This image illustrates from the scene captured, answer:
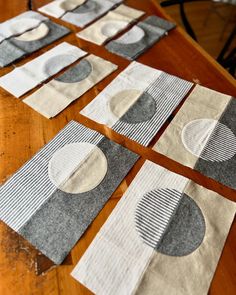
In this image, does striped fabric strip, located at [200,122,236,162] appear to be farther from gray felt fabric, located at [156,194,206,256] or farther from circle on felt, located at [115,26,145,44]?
circle on felt, located at [115,26,145,44]

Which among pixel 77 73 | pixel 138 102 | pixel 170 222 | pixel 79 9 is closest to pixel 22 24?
pixel 79 9

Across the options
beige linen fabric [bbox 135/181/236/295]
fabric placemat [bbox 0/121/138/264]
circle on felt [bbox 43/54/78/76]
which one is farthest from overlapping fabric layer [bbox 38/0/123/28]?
beige linen fabric [bbox 135/181/236/295]

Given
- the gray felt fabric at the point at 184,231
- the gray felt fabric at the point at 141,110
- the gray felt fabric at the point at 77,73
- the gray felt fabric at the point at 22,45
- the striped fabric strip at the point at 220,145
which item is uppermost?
the gray felt fabric at the point at 22,45

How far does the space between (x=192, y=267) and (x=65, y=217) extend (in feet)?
0.87

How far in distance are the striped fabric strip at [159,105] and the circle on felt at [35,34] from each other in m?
0.48

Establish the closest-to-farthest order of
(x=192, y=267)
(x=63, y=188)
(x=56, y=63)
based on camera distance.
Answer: (x=192, y=267)
(x=63, y=188)
(x=56, y=63)

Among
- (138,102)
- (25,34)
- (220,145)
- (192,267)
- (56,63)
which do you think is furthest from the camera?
(25,34)

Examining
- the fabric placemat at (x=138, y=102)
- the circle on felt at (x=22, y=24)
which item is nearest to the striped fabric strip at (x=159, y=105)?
the fabric placemat at (x=138, y=102)

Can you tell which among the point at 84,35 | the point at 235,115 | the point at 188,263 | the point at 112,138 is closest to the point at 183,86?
the point at 235,115

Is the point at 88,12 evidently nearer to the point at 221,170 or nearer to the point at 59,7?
the point at 59,7

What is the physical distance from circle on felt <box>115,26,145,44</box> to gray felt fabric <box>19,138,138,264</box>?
1.89 feet

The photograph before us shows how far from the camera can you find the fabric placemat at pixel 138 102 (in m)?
0.74

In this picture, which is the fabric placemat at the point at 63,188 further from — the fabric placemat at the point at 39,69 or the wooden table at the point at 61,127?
the fabric placemat at the point at 39,69

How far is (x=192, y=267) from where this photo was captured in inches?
19.9
